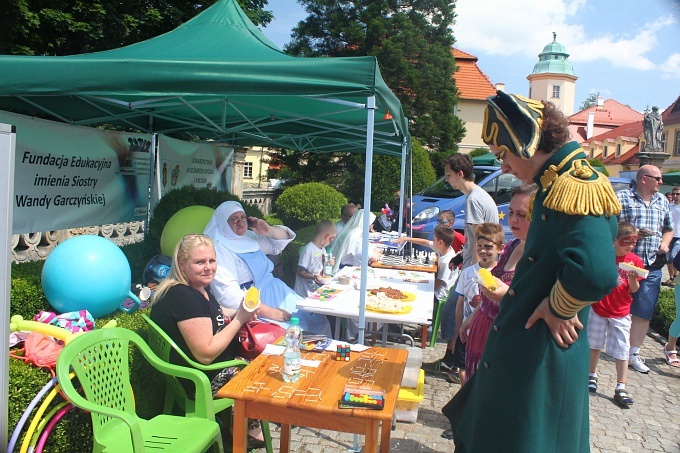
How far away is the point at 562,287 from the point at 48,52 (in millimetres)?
12516

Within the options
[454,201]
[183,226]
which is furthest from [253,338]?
[454,201]

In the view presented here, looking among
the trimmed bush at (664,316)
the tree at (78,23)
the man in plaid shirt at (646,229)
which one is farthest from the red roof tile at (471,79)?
the man in plaid shirt at (646,229)

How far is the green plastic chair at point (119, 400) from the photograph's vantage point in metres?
2.30

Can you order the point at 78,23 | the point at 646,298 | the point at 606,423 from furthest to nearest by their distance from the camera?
the point at 78,23 → the point at 646,298 → the point at 606,423

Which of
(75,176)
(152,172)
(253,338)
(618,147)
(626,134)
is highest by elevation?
(626,134)

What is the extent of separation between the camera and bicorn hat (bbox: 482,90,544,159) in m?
1.87

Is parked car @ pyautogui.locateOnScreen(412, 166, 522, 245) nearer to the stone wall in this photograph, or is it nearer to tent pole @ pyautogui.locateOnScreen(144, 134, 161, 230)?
tent pole @ pyautogui.locateOnScreen(144, 134, 161, 230)

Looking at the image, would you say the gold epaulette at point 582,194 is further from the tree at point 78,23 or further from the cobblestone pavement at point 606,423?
the tree at point 78,23

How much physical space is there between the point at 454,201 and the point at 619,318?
7.00m

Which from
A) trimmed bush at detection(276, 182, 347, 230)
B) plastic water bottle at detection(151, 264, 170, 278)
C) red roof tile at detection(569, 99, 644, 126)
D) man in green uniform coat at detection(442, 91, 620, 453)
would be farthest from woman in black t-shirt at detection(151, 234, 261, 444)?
red roof tile at detection(569, 99, 644, 126)

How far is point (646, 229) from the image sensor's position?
5.20 metres

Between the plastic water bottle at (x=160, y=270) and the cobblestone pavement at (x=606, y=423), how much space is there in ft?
7.26

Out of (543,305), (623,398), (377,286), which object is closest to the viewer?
(543,305)

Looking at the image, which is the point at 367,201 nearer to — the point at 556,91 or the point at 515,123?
the point at 515,123
